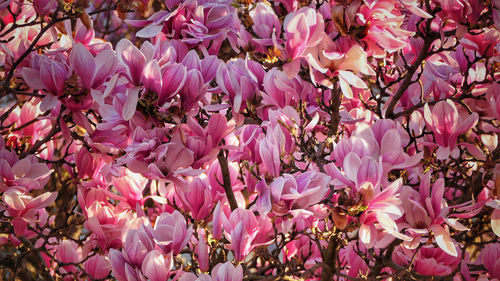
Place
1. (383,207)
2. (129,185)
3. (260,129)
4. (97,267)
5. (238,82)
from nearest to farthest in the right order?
(383,207) → (238,82) → (260,129) → (129,185) → (97,267)

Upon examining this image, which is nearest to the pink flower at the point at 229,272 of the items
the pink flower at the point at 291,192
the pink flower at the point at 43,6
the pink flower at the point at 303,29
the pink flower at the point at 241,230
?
the pink flower at the point at 241,230

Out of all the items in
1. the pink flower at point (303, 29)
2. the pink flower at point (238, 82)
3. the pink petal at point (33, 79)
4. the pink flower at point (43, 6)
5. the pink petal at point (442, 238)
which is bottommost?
the pink petal at point (442, 238)

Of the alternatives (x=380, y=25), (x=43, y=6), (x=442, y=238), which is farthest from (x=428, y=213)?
(x=43, y=6)

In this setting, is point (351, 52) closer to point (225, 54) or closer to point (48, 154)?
point (48, 154)

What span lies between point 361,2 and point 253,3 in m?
0.76

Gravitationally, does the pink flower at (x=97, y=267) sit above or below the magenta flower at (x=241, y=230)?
below

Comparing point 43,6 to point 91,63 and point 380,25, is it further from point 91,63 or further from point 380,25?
point 380,25

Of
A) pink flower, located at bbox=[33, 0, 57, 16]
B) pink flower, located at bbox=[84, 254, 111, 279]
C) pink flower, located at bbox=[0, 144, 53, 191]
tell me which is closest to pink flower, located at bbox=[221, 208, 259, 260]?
pink flower, located at bbox=[0, 144, 53, 191]

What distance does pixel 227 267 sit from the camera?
1620 millimetres

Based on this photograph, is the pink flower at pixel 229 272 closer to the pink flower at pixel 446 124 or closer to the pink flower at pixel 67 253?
the pink flower at pixel 446 124

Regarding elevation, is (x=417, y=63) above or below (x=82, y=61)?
below

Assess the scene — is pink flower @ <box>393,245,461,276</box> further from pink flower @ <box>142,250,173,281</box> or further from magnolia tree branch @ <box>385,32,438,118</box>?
pink flower @ <box>142,250,173,281</box>

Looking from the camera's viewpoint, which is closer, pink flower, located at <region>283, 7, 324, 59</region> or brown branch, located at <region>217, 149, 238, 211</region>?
pink flower, located at <region>283, 7, 324, 59</region>

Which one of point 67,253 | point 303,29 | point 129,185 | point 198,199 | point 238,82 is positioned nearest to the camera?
point 303,29
